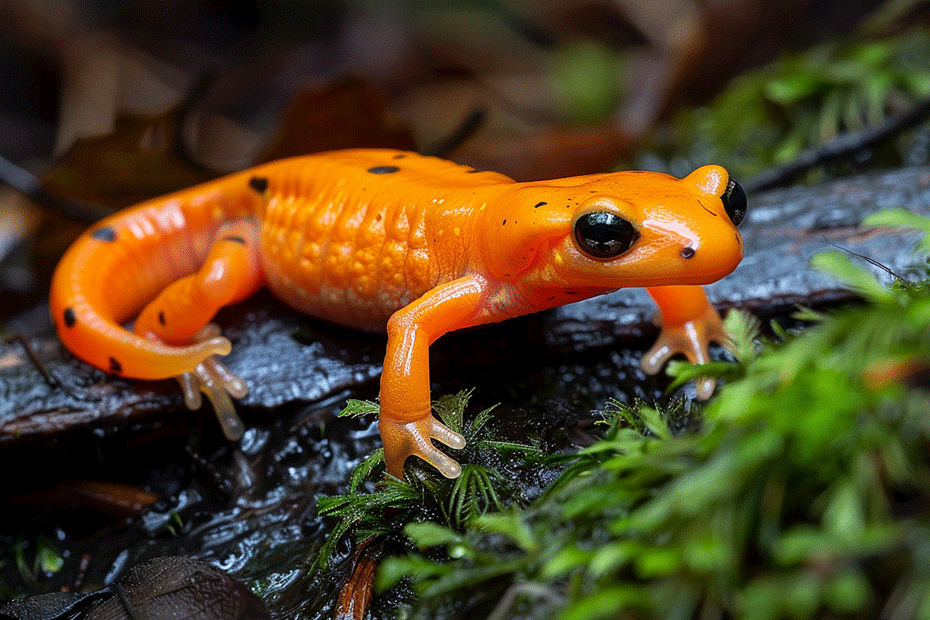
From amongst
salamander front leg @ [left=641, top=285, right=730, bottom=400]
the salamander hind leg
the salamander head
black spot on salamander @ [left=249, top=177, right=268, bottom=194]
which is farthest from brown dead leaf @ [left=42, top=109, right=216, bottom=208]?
salamander front leg @ [left=641, top=285, right=730, bottom=400]

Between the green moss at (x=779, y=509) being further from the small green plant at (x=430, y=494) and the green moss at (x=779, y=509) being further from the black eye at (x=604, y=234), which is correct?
the black eye at (x=604, y=234)

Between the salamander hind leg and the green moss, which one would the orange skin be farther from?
the green moss

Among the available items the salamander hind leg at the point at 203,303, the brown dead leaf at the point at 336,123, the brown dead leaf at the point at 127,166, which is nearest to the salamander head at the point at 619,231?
the salamander hind leg at the point at 203,303

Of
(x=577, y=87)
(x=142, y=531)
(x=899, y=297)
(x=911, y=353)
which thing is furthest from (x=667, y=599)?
(x=577, y=87)

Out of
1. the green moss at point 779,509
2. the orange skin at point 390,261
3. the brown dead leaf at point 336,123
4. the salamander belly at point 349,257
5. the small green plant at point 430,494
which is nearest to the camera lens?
the green moss at point 779,509

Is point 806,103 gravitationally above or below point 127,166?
above

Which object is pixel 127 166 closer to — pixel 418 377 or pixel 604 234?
pixel 418 377

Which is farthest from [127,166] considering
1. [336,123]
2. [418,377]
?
[418,377]
